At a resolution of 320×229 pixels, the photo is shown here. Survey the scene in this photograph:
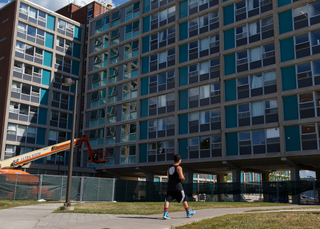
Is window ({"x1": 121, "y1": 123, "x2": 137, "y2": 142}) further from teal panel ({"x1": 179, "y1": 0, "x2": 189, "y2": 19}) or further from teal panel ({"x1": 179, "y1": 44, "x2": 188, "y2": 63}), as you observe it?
teal panel ({"x1": 179, "y1": 0, "x2": 189, "y2": 19})

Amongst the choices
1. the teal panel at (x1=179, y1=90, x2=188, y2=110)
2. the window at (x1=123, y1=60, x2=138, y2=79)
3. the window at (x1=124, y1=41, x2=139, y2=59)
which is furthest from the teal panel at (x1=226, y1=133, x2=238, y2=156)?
the window at (x1=124, y1=41, x2=139, y2=59)

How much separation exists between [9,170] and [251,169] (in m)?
23.0

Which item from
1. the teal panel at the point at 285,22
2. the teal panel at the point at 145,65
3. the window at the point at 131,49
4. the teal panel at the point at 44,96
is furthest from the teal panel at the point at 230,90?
the teal panel at the point at 44,96

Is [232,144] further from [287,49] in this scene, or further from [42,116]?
[42,116]

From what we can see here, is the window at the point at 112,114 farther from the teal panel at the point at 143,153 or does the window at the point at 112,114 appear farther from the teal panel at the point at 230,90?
the teal panel at the point at 230,90

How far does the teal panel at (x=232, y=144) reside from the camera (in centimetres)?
3203

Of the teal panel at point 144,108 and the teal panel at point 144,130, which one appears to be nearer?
the teal panel at point 144,130

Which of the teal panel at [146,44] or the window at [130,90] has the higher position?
the teal panel at [146,44]

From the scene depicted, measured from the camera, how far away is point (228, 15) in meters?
34.8

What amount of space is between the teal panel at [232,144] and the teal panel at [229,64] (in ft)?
19.2

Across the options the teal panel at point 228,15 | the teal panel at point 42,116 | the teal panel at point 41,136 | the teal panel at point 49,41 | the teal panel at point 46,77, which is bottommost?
the teal panel at point 41,136

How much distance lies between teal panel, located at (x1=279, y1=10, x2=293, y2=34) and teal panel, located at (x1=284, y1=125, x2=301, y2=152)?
8428mm

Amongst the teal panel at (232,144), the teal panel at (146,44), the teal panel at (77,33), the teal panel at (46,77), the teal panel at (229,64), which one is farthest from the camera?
the teal panel at (77,33)

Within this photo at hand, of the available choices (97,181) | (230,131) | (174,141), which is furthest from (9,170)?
(230,131)
